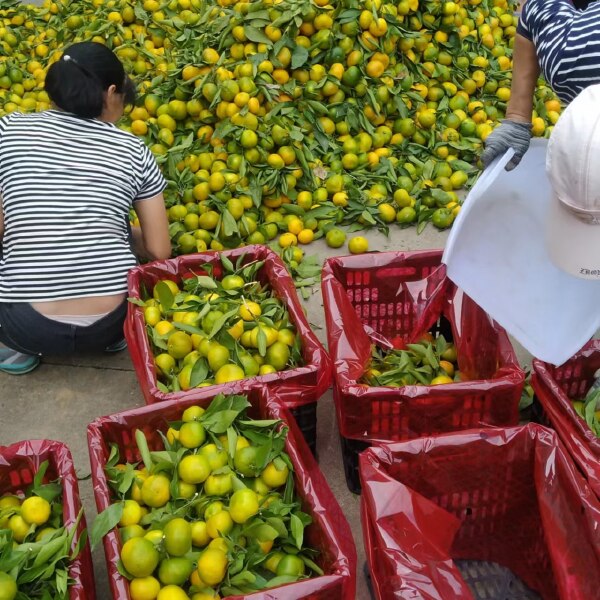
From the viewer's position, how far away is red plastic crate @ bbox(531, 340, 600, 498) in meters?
2.01

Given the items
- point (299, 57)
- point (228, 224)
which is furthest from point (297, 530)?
point (299, 57)

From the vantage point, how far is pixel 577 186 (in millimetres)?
1634

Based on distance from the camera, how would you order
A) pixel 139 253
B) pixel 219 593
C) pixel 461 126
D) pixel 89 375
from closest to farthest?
pixel 219 593 → pixel 89 375 → pixel 139 253 → pixel 461 126

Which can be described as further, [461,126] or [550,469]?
[461,126]

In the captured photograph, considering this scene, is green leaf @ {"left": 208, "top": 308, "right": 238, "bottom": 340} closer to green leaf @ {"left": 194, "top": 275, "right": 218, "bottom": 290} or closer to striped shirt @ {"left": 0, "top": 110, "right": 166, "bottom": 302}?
green leaf @ {"left": 194, "top": 275, "right": 218, "bottom": 290}

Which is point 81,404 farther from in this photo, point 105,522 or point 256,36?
point 256,36

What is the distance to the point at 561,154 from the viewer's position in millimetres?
1641

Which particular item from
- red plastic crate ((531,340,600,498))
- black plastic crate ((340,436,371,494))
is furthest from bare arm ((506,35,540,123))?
black plastic crate ((340,436,371,494))

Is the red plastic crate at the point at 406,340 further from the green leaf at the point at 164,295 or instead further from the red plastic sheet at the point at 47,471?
the red plastic sheet at the point at 47,471

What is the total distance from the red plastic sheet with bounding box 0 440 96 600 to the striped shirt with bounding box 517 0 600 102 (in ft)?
6.27

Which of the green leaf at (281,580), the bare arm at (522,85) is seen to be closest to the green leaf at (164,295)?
the green leaf at (281,580)

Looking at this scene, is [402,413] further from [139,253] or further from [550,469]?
[139,253]

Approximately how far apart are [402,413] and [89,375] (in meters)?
1.57

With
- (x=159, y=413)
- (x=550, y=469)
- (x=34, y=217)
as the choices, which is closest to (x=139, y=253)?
(x=34, y=217)
